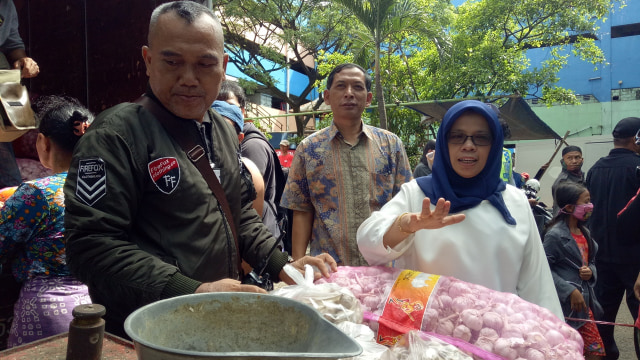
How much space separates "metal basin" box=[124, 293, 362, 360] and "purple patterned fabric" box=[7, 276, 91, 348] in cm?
158

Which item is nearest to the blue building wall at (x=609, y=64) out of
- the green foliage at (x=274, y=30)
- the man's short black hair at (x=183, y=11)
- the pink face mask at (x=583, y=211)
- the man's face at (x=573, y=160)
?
the green foliage at (x=274, y=30)

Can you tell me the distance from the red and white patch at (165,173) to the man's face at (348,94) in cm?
181

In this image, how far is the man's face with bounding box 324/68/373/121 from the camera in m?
3.15

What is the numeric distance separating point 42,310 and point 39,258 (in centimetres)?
25

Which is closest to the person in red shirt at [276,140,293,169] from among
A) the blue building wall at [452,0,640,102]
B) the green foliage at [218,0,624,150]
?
the green foliage at [218,0,624,150]

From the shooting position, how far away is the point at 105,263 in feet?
4.37

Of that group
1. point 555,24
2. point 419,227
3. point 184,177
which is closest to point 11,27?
point 184,177

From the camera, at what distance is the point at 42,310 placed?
2.17 meters

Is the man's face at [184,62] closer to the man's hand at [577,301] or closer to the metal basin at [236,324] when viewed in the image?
the metal basin at [236,324]

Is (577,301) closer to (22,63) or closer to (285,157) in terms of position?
(22,63)

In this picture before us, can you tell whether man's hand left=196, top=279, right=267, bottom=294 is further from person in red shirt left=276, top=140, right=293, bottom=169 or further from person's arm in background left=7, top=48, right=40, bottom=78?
person in red shirt left=276, top=140, right=293, bottom=169

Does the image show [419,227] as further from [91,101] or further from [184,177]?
[91,101]

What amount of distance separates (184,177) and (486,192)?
1234mm

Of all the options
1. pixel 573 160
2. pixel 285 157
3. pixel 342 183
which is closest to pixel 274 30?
pixel 285 157
